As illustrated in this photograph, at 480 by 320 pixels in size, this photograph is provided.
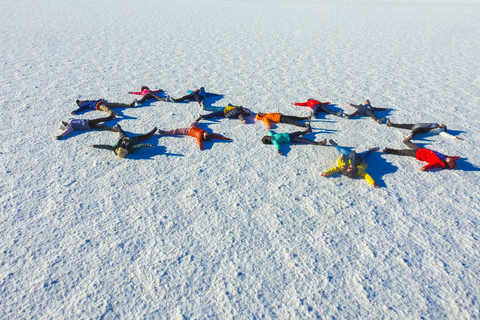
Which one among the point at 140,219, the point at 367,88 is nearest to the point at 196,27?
the point at 367,88

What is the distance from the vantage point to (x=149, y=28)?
555 inches

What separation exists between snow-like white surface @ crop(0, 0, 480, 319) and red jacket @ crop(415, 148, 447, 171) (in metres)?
0.11

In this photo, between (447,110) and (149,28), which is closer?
(447,110)

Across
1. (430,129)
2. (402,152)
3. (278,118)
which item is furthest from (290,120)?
(430,129)

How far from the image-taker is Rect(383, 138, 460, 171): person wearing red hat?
188 inches

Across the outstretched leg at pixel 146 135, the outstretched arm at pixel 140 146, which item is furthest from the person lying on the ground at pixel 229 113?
the outstretched arm at pixel 140 146

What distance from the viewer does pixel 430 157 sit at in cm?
489

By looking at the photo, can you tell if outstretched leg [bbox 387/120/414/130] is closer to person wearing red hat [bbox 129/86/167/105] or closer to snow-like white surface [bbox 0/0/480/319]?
snow-like white surface [bbox 0/0/480/319]

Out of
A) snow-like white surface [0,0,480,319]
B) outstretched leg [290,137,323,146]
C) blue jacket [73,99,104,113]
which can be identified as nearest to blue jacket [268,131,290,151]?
outstretched leg [290,137,323,146]

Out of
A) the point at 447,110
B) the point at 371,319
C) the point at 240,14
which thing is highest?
the point at 371,319

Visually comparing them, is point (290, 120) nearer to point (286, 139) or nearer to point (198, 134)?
point (286, 139)

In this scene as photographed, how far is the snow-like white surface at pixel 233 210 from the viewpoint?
3.00 metres

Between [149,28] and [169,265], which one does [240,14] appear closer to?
[149,28]

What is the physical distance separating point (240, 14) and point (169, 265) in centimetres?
1807
